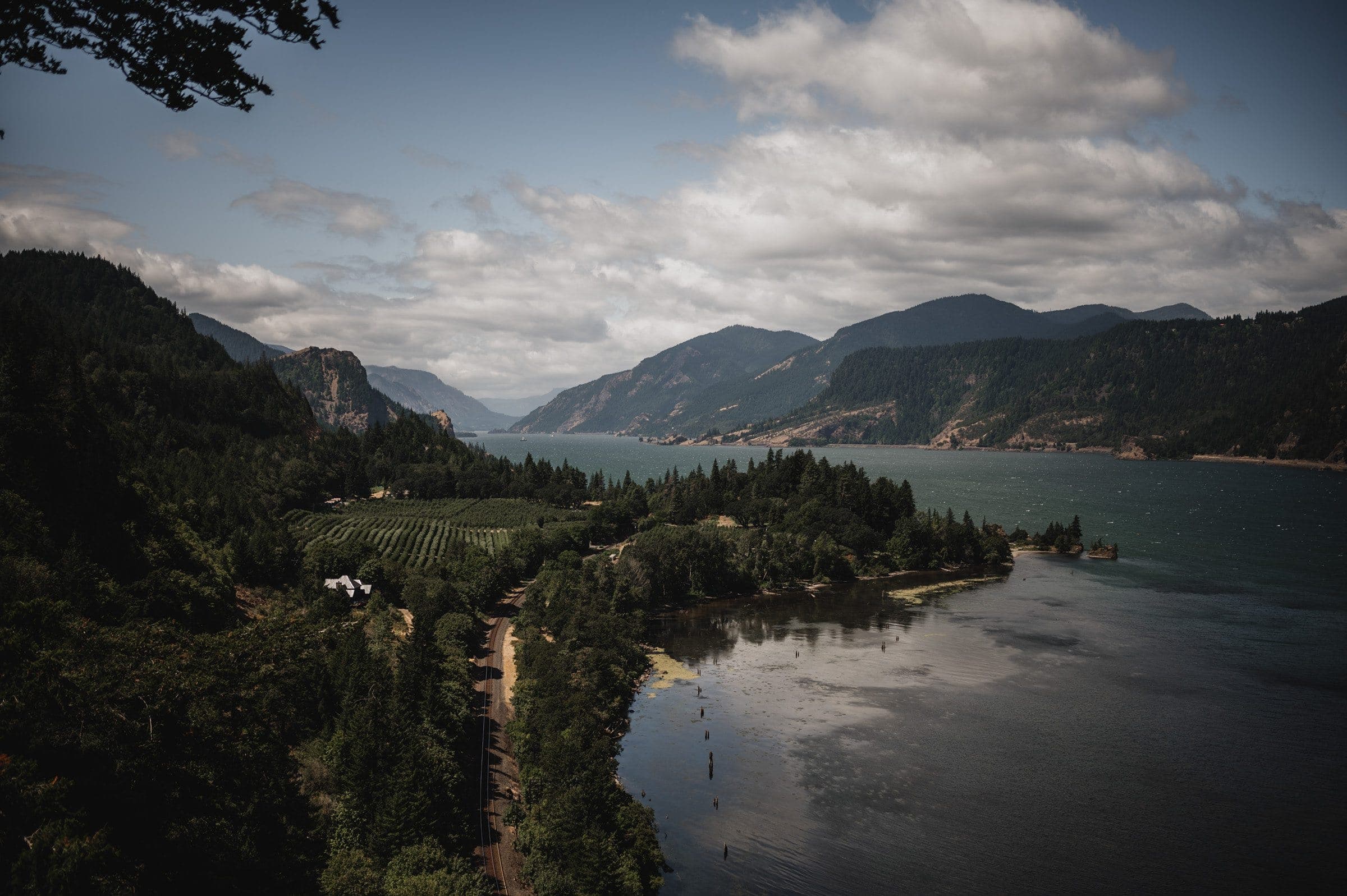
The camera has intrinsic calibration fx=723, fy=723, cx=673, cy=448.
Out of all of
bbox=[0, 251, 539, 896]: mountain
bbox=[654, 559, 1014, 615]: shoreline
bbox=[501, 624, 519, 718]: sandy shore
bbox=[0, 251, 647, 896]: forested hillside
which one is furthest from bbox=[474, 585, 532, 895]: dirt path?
bbox=[654, 559, 1014, 615]: shoreline

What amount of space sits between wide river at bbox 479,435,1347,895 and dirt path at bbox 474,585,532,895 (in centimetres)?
903

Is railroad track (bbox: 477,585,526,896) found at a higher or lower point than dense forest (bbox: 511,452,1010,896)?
lower

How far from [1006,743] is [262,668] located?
56.4m

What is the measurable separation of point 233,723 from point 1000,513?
168907 millimetres

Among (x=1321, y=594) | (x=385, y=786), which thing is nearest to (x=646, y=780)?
(x=385, y=786)

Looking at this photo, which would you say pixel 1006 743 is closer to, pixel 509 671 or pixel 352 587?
pixel 509 671

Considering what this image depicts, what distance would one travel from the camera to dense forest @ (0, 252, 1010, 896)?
3281cm

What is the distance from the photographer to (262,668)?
1948 inches

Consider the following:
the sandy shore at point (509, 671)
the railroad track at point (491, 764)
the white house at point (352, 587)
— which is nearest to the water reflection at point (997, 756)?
the railroad track at point (491, 764)

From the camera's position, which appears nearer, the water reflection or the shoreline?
the water reflection

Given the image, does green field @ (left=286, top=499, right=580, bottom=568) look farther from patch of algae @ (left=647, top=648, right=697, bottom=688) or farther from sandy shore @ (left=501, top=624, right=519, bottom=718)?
patch of algae @ (left=647, top=648, right=697, bottom=688)

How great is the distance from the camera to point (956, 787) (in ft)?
169

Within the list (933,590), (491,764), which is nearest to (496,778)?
(491,764)

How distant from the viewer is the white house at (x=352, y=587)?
78.0 meters
